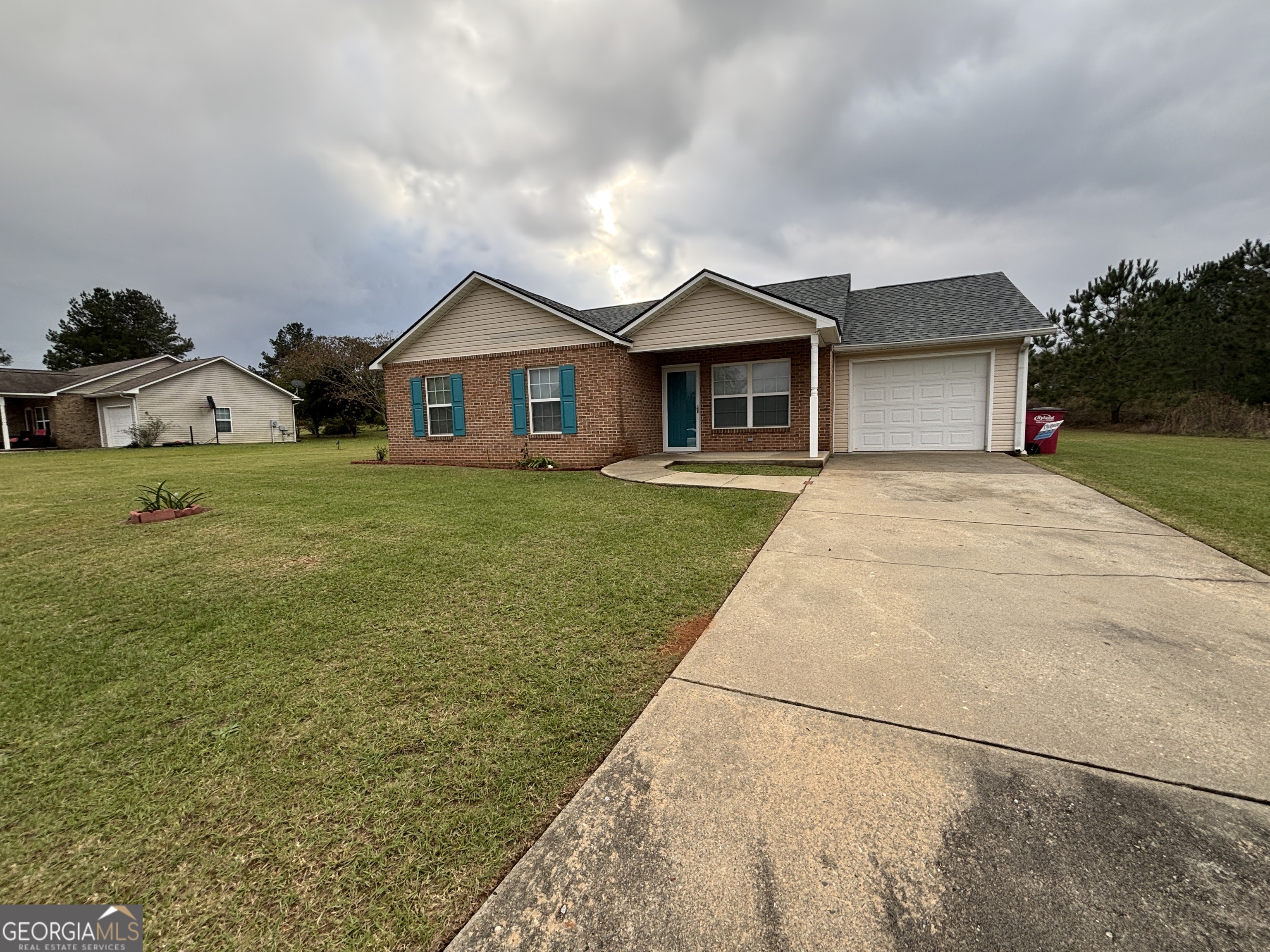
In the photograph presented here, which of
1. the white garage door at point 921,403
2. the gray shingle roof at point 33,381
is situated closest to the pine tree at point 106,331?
the gray shingle roof at point 33,381

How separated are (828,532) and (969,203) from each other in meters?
16.2

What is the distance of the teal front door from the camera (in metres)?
12.8

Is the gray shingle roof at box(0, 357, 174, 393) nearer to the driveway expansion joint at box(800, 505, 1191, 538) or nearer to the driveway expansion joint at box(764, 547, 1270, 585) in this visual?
the driveway expansion joint at box(800, 505, 1191, 538)

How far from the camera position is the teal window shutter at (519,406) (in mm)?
11773

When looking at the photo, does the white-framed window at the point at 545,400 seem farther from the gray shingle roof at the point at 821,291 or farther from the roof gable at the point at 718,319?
the gray shingle roof at the point at 821,291

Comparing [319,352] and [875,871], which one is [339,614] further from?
[319,352]

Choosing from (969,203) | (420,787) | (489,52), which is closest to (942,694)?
(420,787)

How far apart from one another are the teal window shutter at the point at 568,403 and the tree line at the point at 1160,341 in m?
18.8

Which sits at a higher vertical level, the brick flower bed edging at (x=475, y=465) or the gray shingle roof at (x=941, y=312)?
the gray shingle roof at (x=941, y=312)

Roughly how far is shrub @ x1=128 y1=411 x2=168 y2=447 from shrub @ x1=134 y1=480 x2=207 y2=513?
21169 mm

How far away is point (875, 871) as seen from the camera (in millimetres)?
1408

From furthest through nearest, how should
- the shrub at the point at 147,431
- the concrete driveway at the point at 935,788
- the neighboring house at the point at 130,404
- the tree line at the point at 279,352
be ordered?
the tree line at the point at 279,352, the neighboring house at the point at 130,404, the shrub at the point at 147,431, the concrete driveway at the point at 935,788

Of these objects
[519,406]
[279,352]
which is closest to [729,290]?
[519,406]

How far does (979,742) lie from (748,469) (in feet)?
25.7
